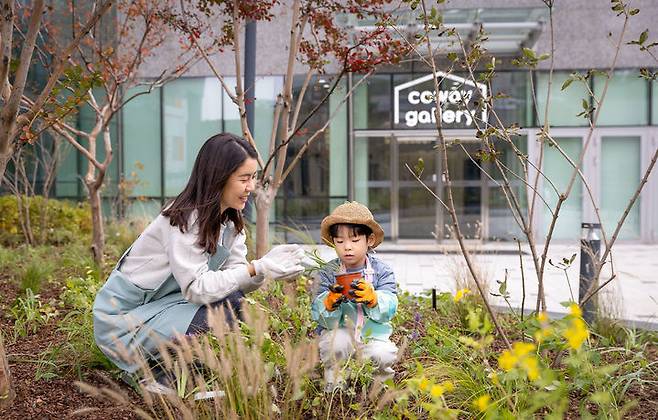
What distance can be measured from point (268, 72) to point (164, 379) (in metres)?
12.7

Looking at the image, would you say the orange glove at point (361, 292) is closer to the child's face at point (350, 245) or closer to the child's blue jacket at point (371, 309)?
the child's blue jacket at point (371, 309)

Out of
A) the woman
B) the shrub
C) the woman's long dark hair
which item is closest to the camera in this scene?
the woman

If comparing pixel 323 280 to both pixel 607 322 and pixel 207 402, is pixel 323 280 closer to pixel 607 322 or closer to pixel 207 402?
pixel 207 402

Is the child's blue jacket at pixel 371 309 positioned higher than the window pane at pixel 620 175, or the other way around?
the window pane at pixel 620 175

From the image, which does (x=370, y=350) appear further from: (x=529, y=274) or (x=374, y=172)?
(x=374, y=172)

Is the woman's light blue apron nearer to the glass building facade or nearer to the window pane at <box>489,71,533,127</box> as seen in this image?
the glass building facade

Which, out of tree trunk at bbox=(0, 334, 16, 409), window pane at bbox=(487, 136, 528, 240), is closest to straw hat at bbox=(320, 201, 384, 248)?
tree trunk at bbox=(0, 334, 16, 409)

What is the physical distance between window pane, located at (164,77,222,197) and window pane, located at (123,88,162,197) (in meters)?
0.22

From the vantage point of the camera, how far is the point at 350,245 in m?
3.25

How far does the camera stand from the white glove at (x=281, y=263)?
3.15 meters

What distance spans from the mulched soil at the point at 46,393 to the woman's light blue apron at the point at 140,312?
19 centimetres

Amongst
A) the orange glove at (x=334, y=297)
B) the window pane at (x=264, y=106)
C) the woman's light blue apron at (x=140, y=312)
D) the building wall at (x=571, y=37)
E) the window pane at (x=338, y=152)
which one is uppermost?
the building wall at (x=571, y=37)

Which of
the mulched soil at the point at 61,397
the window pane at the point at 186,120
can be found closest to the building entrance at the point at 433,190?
the window pane at the point at 186,120

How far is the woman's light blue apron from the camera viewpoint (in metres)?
3.33
